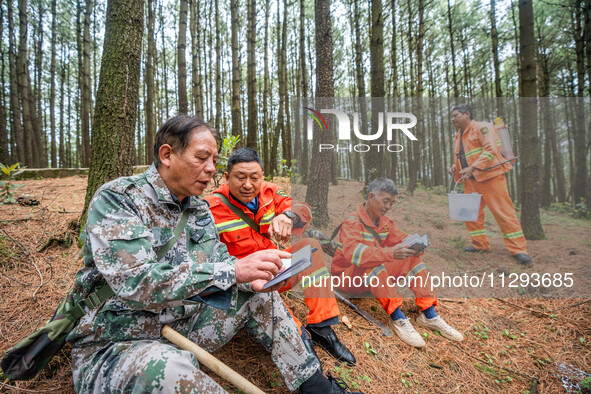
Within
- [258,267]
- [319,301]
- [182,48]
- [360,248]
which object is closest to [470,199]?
[360,248]

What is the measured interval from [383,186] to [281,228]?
1035 millimetres

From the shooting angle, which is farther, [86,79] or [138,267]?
[86,79]

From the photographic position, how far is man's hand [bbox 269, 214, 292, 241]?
2221 mm

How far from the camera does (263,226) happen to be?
2477mm

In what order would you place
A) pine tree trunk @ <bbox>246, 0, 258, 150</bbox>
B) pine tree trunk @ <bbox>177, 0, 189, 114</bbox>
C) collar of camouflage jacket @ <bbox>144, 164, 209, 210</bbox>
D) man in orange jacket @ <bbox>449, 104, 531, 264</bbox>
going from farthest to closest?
pine tree trunk @ <bbox>246, 0, 258, 150</bbox> → pine tree trunk @ <bbox>177, 0, 189, 114</bbox> → man in orange jacket @ <bbox>449, 104, 531, 264</bbox> → collar of camouflage jacket @ <bbox>144, 164, 209, 210</bbox>

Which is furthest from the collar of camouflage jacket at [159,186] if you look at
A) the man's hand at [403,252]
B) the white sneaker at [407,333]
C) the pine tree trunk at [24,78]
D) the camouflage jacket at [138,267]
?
the pine tree trunk at [24,78]

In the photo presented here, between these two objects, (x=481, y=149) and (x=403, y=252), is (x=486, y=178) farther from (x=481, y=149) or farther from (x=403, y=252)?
(x=403, y=252)

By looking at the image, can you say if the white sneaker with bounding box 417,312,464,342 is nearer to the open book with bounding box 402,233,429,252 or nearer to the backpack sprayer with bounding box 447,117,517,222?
the open book with bounding box 402,233,429,252

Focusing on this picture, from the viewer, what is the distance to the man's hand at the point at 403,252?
253 cm

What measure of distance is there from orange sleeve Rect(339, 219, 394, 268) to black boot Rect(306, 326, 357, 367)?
656 mm

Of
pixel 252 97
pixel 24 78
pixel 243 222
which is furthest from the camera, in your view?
pixel 24 78

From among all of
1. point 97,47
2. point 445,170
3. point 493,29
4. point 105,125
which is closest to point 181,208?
point 105,125

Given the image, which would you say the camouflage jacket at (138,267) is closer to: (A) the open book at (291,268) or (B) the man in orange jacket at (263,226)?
(A) the open book at (291,268)

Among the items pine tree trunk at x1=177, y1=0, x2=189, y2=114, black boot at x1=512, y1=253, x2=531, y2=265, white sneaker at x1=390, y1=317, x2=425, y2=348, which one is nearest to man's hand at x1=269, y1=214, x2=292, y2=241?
white sneaker at x1=390, y1=317, x2=425, y2=348
